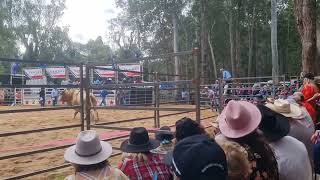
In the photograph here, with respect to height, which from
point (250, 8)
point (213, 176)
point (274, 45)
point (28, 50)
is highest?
point (250, 8)

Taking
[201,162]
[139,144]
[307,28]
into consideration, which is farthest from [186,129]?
[307,28]

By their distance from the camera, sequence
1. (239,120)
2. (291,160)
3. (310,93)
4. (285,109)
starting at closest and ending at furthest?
(239,120) < (291,160) < (285,109) < (310,93)

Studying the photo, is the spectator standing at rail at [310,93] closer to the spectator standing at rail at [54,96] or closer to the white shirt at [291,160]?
the white shirt at [291,160]

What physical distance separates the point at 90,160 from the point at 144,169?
2.26 ft

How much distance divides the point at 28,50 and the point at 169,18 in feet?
69.8

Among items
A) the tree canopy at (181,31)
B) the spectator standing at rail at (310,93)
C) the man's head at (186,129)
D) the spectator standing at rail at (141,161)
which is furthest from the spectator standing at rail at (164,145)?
the tree canopy at (181,31)

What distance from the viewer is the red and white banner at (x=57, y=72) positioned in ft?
99.9

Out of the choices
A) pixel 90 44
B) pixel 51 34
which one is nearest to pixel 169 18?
pixel 51 34

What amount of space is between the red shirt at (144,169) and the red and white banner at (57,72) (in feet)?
92.6

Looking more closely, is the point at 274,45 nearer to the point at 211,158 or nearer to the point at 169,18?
the point at 211,158

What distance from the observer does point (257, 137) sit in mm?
2170

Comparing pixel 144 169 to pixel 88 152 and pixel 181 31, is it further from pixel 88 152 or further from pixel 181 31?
pixel 181 31

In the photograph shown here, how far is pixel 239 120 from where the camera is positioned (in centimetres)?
218

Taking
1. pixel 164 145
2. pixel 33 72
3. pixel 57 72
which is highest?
pixel 33 72
